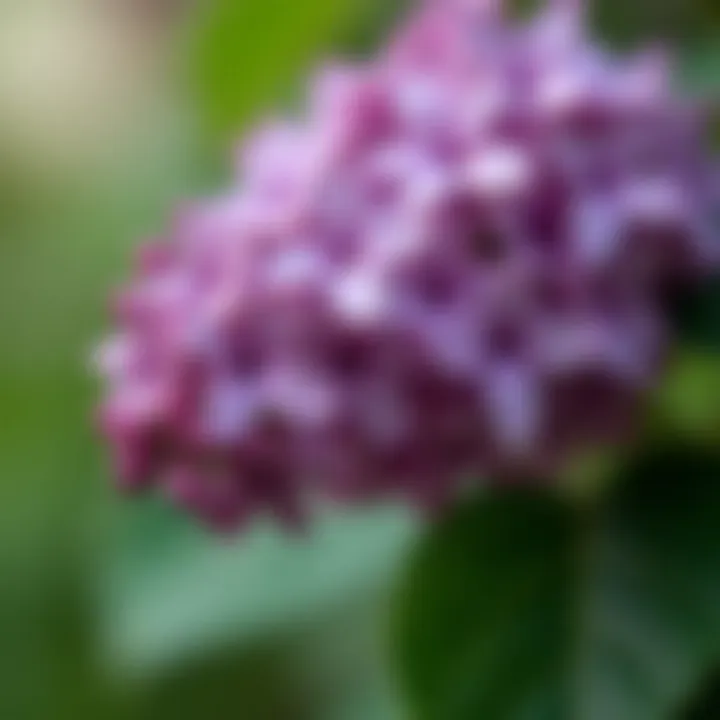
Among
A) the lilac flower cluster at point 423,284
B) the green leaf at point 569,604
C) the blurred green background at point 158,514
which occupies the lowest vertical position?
the green leaf at point 569,604

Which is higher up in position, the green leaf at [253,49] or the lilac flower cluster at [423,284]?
the green leaf at [253,49]

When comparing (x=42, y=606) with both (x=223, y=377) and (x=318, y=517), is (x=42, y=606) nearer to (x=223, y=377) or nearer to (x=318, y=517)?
(x=318, y=517)

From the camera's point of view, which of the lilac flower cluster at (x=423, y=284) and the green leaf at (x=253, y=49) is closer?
the lilac flower cluster at (x=423, y=284)

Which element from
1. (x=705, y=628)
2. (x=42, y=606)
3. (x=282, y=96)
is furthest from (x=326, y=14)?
(x=42, y=606)

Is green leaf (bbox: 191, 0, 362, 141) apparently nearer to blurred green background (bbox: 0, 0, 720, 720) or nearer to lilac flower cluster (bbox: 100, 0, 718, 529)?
blurred green background (bbox: 0, 0, 720, 720)

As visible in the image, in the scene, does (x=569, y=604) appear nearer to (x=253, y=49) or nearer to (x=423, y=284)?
(x=423, y=284)

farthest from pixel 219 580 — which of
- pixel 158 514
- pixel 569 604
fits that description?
pixel 569 604

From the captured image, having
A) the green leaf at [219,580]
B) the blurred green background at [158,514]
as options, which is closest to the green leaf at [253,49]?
the blurred green background at [158,514]

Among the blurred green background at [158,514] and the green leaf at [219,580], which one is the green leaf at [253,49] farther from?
the green leaf at [219,580]
